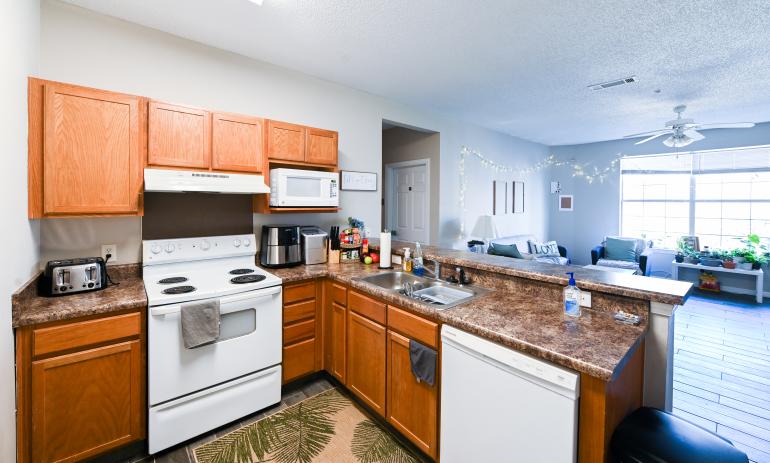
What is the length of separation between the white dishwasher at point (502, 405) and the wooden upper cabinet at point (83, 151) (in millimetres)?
2127

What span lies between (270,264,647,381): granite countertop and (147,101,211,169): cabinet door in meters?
1.54

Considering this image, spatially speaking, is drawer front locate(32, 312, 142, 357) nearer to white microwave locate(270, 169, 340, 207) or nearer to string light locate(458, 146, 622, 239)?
white microwave locate(270, 169, 340, 207)

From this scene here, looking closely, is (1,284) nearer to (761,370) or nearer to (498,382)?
(498,382)

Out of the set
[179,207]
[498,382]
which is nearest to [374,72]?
[179,207]

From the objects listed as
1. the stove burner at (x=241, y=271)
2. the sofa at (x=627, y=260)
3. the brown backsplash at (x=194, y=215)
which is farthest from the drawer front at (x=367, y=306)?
the sofa at (x=627, y=260)

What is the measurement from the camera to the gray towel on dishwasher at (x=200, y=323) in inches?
73.5

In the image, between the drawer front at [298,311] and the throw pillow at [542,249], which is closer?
the drawer front at [298,311]

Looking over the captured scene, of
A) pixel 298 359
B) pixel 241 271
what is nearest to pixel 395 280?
pixel 298 359

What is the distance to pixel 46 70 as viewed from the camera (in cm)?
207

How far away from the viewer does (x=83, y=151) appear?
194 cm

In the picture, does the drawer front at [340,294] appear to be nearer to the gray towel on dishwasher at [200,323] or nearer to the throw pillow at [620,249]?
the gray towel on dishwasher at [200,323]

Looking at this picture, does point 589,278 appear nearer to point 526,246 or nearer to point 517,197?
point 526,246

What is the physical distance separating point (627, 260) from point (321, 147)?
19.3ft

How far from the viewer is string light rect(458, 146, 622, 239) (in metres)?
5.18
